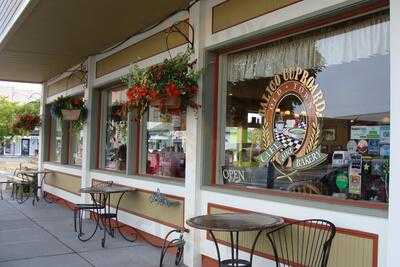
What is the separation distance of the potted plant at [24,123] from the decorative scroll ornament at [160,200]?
23.2ft

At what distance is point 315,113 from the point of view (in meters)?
4.72

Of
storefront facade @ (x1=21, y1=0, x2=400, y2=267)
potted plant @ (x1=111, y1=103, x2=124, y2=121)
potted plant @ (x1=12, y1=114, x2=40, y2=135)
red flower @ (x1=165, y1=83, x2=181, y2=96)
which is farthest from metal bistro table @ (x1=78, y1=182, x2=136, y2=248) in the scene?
potted plant @ (x1=12, y1=114, x2=40, y2=135)

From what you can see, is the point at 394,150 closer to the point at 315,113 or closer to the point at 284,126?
the point at 315,113

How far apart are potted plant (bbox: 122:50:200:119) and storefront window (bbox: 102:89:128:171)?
3112mm

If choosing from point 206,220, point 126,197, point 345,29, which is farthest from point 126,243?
point 345,29

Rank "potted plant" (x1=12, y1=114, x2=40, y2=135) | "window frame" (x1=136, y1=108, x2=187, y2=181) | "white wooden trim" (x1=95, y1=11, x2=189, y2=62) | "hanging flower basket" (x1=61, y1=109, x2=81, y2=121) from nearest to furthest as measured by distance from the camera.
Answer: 1. "white wooden trim" (x1=95, y1=11, x2=189, y2=62)
2. "window frame" (x1=136, y1=108, x2=187, y2=181)
3. "hanging flower basket" (x1=61, y1=109, x2=81, y2=121)
4. "potted plant" (x1=12, y1=114, x2=40, y2=135)

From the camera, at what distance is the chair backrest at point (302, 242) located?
410 centimetres

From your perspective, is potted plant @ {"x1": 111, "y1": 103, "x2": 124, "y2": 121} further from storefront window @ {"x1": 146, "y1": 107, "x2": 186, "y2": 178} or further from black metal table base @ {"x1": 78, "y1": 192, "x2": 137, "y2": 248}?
black metal table base @ {"x1": 78, "y1": 192, "x2": 137, "y2": 248}

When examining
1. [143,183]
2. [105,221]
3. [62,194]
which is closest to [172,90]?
[143,183]

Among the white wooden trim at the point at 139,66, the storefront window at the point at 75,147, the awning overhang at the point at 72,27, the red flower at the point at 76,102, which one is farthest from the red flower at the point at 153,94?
the storefront window at the point at 75,147

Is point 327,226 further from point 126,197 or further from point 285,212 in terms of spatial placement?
point 126,197

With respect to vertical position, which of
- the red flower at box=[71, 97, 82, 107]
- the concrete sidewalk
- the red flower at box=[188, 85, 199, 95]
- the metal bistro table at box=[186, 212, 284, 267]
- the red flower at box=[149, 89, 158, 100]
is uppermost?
the red flower at box=[71, 97, 82, 107]

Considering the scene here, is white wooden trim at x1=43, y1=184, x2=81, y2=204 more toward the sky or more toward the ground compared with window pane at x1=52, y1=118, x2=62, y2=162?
more toward the ground

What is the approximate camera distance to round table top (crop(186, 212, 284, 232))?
3887mm
